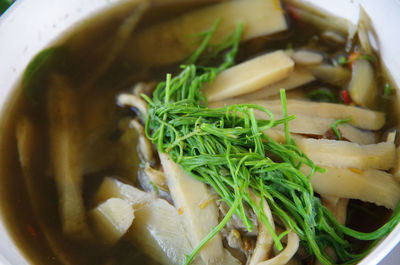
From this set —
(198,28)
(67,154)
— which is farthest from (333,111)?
(67,154)

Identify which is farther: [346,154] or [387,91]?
[387,91]

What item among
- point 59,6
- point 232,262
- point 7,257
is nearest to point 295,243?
point 232,262

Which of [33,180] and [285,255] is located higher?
[33,180]

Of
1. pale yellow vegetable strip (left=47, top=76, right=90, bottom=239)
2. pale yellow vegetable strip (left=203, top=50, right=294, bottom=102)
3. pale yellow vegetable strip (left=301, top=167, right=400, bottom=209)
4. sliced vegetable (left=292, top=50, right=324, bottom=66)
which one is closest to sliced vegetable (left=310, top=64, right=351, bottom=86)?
sliced vegetable (left=292, top=50, right=324, bottom=66)

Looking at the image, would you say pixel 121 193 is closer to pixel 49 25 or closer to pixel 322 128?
pixel 322 128

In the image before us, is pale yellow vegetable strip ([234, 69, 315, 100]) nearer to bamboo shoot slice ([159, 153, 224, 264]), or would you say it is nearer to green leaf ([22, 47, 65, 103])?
bamboo shoot slice ([159, 153, 224, 264])

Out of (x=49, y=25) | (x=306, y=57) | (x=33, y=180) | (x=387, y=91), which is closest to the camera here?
(x=33, y=180)
